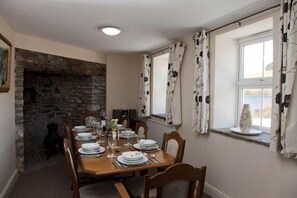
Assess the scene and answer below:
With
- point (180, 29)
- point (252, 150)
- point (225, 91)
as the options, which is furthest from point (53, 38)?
point (252, 150)

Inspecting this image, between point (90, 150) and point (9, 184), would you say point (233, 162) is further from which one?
point (9, 184)

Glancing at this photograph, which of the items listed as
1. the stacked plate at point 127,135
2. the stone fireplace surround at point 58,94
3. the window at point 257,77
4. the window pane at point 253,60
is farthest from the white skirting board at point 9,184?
the window pane at point 253,60

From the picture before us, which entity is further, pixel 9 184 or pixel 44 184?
pixel 44 184

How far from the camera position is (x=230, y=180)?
94.6 inches

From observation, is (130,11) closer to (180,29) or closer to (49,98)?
(180,29)

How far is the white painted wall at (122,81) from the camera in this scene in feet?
15.6

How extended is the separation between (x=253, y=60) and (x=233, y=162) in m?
1.24

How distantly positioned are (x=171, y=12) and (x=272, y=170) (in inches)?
71.6

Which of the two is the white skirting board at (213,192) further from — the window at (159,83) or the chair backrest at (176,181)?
the window at (159,83)

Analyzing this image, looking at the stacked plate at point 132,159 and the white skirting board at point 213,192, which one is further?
the white skirting board at point 213,192

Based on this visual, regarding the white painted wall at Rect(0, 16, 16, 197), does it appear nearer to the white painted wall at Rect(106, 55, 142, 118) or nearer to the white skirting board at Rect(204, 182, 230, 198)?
the white painted wall at Rect(106, 55, 142, 118)

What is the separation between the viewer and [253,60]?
103 inches

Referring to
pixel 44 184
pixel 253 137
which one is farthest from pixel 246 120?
pixel 44 184

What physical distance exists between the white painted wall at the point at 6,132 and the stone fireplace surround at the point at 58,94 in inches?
36.8
